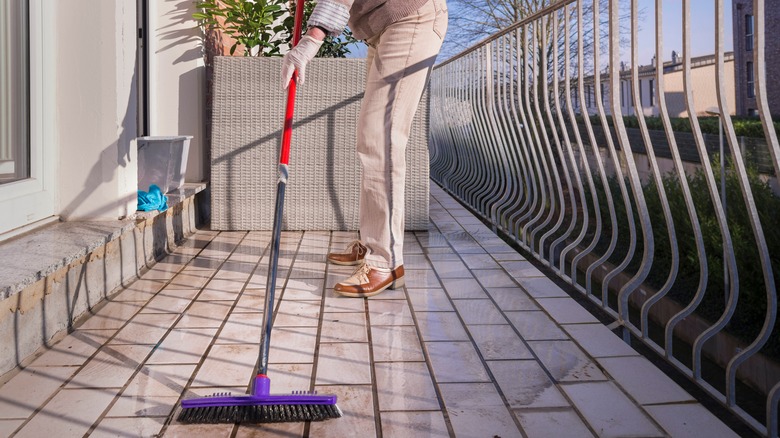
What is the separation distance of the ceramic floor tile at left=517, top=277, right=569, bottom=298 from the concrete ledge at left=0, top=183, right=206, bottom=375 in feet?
4.68

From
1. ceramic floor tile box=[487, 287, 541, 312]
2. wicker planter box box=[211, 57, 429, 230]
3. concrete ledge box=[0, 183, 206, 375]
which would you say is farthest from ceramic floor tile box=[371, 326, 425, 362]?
wicker planter box box=[211, 57, 429, 230]

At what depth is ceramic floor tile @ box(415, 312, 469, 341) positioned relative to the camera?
2.33 m

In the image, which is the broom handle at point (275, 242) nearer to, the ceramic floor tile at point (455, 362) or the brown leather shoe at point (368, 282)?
the ceramic floor tile at point (455, 362)

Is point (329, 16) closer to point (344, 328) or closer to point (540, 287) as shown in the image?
point (344, 328)

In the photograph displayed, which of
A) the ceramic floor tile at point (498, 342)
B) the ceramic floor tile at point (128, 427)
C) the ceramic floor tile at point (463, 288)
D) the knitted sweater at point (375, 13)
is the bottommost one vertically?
the ceramic floor tile at point (128, 427)

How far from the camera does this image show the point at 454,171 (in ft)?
22.6

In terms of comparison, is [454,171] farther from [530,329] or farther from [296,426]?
[296,426]

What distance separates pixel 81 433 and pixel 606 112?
1.88 metres

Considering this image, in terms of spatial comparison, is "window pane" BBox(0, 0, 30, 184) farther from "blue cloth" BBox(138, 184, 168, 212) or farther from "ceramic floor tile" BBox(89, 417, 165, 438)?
"ceramic floor tile" BBox(89, 417, 165, 438)

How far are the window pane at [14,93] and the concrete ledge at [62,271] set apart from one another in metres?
0.22

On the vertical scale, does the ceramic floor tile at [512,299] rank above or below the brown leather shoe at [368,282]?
below

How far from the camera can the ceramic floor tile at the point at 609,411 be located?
5.40 ft

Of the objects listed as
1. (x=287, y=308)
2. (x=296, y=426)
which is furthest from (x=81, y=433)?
(x=287, y=308)

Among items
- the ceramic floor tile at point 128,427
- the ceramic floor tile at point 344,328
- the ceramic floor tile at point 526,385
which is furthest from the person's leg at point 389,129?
the ceramic floor tile at point 128,427
